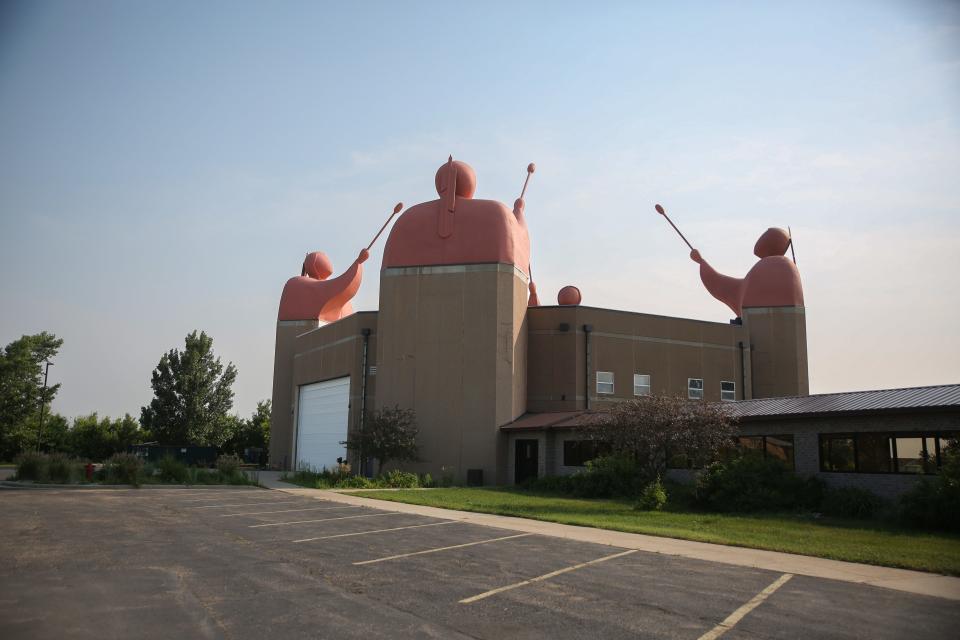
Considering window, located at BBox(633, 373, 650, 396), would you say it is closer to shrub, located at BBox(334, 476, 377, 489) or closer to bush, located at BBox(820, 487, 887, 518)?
shrub, located at BBox(334, 476, 377, 489)

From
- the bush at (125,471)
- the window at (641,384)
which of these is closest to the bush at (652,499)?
the window at (641,384)

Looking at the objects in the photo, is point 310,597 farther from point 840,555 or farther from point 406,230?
point 406,230

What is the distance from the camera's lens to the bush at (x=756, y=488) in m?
19.8

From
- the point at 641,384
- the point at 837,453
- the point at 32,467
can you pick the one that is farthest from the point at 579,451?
the point at 32,467

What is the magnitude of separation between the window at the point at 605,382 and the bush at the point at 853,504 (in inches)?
688

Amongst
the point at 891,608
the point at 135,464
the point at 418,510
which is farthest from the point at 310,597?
the point at 135,464

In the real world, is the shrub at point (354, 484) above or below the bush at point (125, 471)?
below

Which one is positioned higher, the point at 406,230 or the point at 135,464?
the point at 406,230

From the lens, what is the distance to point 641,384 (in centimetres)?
3734

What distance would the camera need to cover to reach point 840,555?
476 inches

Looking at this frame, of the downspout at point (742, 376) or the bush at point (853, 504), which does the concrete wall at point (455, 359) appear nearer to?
the downspout at point (742, 376)

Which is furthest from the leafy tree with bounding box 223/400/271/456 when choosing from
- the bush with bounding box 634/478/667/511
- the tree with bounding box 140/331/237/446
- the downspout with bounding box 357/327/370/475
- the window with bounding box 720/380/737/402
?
the bush with bounding box 634/478/667/511

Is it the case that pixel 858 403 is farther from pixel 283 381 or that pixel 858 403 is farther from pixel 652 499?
pixel 283 381

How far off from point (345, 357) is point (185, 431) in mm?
28538
